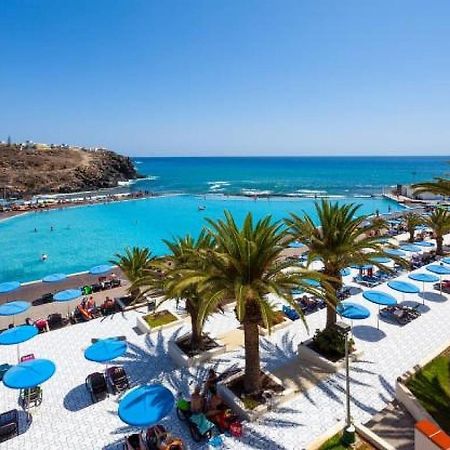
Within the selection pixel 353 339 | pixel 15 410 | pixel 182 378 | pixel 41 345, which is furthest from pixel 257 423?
pixel 41 345

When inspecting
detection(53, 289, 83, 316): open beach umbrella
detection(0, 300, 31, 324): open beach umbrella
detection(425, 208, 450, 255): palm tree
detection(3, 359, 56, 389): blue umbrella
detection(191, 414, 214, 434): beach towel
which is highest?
detection(425, 208, 450, 255): palm tree

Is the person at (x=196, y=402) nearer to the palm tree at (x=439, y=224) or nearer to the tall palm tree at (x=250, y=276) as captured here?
Answer: the tall palm tree at (x=250, y=276)

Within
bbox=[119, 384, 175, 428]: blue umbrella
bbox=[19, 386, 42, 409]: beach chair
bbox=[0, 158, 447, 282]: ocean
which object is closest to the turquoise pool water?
bbox=[0, 158, 447, 282]: ocean

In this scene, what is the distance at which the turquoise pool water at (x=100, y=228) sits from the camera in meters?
33.8

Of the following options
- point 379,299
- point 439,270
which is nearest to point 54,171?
point 439,270

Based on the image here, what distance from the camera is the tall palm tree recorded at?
9953 mm

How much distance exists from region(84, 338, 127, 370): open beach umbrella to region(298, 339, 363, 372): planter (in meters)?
6.23

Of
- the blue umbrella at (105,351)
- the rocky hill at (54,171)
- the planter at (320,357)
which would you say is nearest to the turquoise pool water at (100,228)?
the planter at (320,357)

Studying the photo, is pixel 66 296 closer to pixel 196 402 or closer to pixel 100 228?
pixel 196 402

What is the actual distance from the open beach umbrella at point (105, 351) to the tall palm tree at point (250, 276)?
143 inches

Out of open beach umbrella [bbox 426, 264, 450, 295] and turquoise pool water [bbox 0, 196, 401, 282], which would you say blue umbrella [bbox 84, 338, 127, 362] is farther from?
turquoise pool water [bbox 0, 196, 401, 282]

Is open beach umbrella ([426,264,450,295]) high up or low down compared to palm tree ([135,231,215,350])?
down

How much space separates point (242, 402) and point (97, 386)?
4717mm

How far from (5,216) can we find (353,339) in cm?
5602
